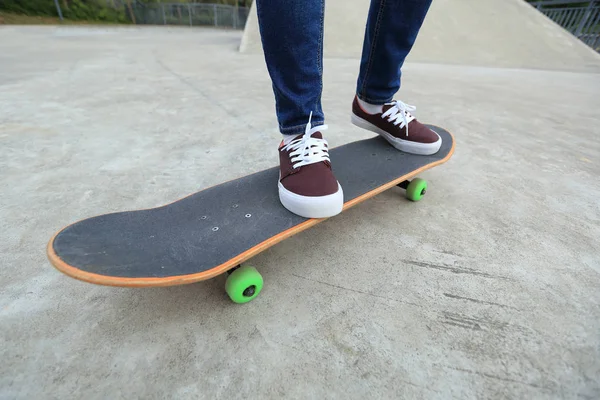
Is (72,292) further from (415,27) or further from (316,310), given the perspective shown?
(415,27)

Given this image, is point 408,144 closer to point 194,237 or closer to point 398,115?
point 398,115

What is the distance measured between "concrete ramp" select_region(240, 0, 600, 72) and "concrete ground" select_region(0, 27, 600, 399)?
4351mm

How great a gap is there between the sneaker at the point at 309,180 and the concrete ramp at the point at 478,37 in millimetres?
5081

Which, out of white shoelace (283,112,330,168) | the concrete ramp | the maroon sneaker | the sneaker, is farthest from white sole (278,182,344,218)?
the concrete ramp

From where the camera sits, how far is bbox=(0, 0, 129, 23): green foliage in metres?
12.9

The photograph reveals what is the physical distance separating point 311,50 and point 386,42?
1.48 feet

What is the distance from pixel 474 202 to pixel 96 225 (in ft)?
4.34

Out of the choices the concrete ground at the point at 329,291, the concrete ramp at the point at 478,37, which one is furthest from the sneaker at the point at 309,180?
the concrete ramp at the point at 478,37

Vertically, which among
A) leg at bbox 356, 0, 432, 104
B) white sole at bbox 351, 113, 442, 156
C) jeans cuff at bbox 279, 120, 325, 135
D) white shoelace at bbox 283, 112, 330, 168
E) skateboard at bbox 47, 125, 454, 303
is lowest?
skateboard at bbox 47, 125, 454, 303

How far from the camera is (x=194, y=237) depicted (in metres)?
0.78

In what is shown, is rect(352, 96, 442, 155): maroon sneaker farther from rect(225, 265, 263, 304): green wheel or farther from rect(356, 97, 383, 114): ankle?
rect(225, 265, 263, 304): green wheel

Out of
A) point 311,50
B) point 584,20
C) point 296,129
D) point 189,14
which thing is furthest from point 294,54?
point 189,14

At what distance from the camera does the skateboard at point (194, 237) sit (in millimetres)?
642

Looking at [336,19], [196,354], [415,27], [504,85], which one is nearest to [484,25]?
[336,19]
